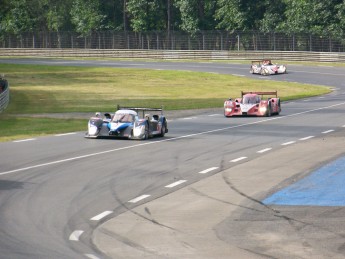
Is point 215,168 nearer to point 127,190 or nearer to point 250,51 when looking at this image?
point 127,190

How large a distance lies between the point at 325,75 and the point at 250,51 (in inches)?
882

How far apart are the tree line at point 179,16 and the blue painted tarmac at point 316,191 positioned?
7648 cm

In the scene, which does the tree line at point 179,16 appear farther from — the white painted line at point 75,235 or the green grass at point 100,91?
the white painted line at point 75,235

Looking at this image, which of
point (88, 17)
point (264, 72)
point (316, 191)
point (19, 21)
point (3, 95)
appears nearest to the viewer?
point (316, 191)

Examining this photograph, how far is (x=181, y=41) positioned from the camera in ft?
353

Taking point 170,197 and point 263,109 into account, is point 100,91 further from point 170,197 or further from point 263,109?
point 170,197

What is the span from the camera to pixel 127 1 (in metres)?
131

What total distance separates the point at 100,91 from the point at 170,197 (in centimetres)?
4564

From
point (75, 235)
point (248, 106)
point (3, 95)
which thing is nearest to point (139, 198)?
point (75, 235)

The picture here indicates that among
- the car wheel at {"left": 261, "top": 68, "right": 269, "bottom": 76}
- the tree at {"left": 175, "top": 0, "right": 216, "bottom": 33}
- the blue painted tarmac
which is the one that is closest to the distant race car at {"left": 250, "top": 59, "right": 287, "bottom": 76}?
the car wheel at {"left": 261, "top": 68, "right": 269, "bottom": 76}

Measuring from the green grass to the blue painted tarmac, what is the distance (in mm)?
13123

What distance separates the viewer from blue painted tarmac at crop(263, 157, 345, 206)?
687 inches

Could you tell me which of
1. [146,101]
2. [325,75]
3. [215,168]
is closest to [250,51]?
[325,75]

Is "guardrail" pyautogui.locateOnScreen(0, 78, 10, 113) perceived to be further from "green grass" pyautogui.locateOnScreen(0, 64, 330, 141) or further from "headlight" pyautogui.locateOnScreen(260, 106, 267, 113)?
"headlight" pyautogui.locateOnScreen(260, 106, 267, 113)
